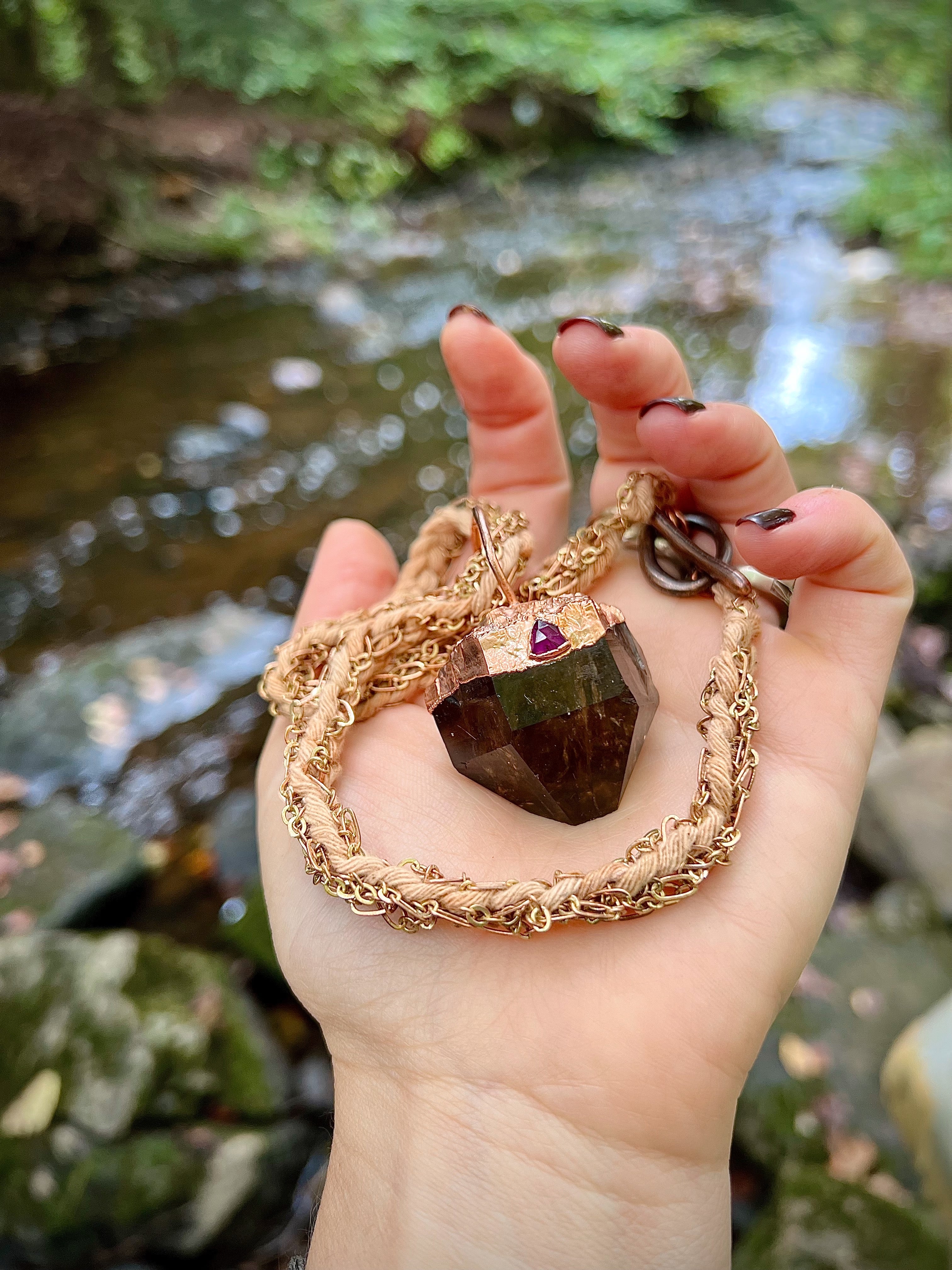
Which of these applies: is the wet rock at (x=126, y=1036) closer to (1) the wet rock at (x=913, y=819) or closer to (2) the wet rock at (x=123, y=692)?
(2) the wet rock at (x=123, y=692)

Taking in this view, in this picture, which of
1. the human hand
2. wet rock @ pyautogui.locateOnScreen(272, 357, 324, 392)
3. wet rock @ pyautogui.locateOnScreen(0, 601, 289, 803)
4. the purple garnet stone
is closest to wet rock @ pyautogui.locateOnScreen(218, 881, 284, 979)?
wet rock @ pyautogui.locateOnScreen(0, 601, 289, 803)

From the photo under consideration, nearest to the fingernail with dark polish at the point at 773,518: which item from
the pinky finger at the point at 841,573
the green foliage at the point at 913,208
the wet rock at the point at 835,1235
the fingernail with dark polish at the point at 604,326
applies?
the pinky finger at the point at 841,573

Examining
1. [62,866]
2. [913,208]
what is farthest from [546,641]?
[913,208]

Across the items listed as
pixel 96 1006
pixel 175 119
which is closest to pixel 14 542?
pixel 96 1006

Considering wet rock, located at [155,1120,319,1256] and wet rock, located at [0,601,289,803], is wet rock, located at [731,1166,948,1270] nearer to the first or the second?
wet rock, located at [155,1120,319,1256]

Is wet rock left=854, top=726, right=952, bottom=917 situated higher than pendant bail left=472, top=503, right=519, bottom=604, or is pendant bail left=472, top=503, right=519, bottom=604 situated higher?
pendant bail left=472, top=503, right=519, bottom=604

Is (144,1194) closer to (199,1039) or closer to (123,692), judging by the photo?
(199,1039)
